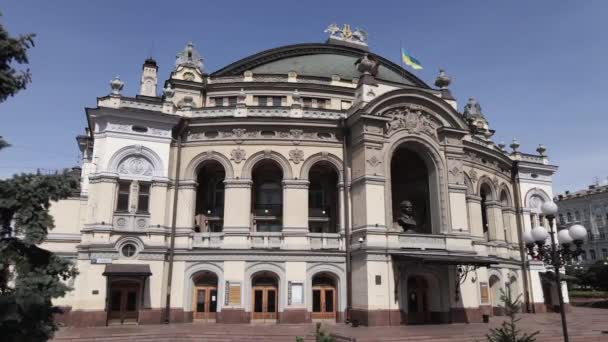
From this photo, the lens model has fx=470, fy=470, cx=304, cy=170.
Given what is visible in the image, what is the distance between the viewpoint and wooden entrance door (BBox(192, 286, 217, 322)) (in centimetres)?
2797

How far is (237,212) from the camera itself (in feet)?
94.0

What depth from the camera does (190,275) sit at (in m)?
28.0

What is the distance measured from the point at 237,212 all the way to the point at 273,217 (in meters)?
3.01

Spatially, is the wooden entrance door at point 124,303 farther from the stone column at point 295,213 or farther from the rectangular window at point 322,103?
the rectangular window at point 322,103

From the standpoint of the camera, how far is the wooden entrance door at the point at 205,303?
27969 mm

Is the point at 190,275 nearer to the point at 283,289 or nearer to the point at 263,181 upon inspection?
the point at 283,289

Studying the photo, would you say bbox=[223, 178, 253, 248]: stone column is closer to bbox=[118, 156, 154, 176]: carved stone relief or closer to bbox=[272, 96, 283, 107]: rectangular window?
bbox=[118, 156, 154, 176]: carved stone relief

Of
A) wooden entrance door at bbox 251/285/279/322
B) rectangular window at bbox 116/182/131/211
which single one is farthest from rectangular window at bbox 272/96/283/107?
wooden entrance door at bbox 251/285/279/322

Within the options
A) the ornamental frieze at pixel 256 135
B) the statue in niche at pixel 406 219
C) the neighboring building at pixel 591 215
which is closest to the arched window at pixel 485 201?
the statue in niche at pixel 406 219

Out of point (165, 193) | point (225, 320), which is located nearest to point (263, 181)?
point (165, 193)

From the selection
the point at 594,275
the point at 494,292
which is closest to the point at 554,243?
the point at 494,292

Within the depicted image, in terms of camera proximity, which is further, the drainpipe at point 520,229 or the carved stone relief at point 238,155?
the drainpipe at point 520,229

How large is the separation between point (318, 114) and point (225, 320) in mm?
13959

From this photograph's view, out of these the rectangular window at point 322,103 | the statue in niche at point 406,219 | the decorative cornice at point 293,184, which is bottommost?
the statue in niche at point 406,219
